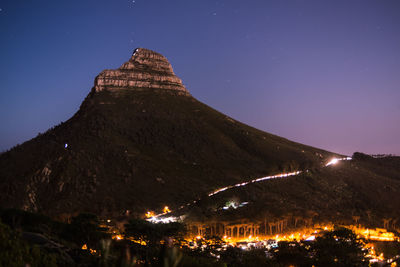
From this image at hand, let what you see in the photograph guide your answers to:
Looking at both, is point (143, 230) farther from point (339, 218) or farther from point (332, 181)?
point (332, 181)

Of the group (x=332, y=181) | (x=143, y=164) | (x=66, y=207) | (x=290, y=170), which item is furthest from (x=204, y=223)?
(x=332, y=181)

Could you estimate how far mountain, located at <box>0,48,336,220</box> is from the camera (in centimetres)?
5197

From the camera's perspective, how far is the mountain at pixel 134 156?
51969 mm

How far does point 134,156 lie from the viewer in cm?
6512

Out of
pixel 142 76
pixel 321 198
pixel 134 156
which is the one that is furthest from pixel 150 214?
pixel 142 76

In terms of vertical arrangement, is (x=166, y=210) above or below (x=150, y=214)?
above

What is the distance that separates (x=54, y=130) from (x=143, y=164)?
30.7 m

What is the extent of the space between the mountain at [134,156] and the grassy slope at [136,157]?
0.15m

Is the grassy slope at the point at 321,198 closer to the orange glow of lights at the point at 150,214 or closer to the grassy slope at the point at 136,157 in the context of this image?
the grassy slope at the point at 136,157

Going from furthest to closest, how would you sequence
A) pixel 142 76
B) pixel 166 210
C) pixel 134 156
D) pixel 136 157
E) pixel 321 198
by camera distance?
pixel 142 76 → pixel 134 156 → pixel 136 157 → pixel 321 198 → pixel 166 210

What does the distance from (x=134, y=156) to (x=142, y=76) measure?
4365 cm

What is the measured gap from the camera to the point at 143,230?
85.4 ft

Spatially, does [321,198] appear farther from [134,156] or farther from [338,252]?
[338,252]

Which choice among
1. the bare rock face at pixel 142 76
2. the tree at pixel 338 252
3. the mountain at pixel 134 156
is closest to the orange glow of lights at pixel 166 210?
the mountain at pixel 134 156
